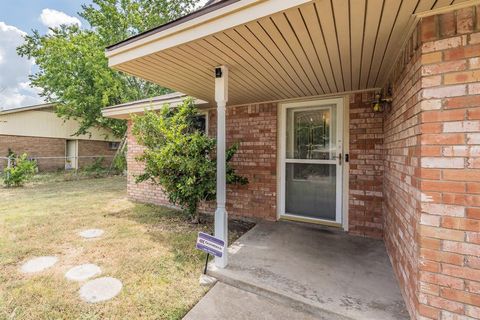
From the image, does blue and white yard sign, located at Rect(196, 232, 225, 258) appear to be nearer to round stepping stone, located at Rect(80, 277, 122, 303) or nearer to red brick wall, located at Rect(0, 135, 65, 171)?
round stepping stone, located at Rect(80, 277, 122, 303)

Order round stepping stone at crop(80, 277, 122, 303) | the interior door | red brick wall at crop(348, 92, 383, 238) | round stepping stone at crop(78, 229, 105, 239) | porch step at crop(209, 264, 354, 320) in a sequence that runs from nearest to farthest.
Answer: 1. porch step at crop(209, 264, 354, 320)
2. round stepping stone at crop(80, 277, 122, 303)
3. red brick wall at crop(348, 92, 383, 238)
4. round stepping stone at crop(78, 229, 105, 239)
5. the interior door

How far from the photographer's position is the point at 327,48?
2199 millimetres

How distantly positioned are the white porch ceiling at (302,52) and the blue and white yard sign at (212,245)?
6.36ft

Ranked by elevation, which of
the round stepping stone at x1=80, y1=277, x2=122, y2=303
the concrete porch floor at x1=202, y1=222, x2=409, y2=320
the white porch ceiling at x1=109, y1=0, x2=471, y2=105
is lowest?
the round stepping stone at x1=80, y1=277, x2=122, y2=303

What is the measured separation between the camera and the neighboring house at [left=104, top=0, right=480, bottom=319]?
1.51m

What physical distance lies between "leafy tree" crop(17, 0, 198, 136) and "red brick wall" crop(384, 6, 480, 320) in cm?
1219

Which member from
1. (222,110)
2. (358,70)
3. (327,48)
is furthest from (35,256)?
(358,70)

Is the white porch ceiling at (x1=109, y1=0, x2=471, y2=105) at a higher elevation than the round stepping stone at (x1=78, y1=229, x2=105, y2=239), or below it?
higher

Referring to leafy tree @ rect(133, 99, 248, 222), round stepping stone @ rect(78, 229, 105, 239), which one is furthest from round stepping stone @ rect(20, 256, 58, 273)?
leafy tree @ rect(133, 99, 248, 222)

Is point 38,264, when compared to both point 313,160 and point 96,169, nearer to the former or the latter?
point 313,160

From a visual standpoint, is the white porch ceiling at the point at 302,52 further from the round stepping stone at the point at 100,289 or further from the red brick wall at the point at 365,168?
the round stepping stone at the point at 100,289

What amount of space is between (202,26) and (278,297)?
2478 mm

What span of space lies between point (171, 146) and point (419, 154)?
123 inches

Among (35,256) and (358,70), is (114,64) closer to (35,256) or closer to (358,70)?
(35,256)
